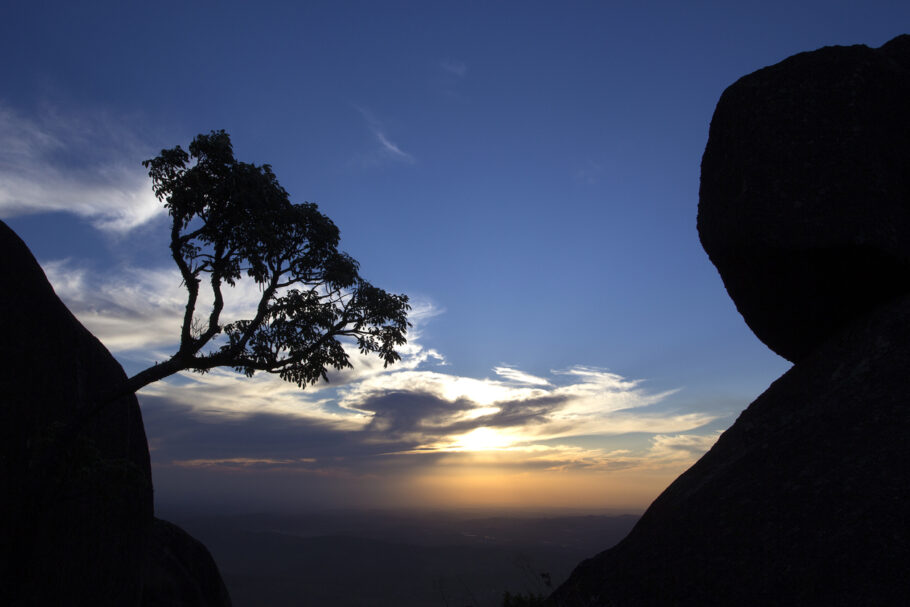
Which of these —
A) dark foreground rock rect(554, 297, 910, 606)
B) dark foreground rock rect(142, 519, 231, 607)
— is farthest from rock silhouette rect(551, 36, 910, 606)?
dark foreground rock rect(142, 519, 231, 607)

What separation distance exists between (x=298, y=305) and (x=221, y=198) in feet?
13.3

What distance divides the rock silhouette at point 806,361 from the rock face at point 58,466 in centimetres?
1042

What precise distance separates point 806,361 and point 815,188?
3386 millimetres

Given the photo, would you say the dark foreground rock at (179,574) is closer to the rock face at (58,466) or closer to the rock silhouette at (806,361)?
the rock face at (58,466)

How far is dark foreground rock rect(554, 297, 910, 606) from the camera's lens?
232 inches

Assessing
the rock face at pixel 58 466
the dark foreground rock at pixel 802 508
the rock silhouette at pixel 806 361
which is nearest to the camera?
the dark foreground rock at pixel 802 508

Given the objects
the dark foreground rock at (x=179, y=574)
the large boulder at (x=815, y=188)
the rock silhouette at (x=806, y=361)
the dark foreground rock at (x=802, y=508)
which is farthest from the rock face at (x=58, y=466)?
the large boulder at (x=815, y=188)

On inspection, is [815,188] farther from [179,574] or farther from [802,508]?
[179,574]

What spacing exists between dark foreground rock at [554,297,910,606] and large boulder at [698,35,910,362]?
2.95 ft

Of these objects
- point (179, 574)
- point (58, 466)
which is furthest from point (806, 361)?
point (179, 574)

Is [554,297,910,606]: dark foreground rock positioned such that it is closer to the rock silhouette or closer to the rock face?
the rock silhouette

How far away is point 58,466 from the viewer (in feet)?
34.8

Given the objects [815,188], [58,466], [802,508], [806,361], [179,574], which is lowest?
[179,574]

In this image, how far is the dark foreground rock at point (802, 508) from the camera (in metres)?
5.90
